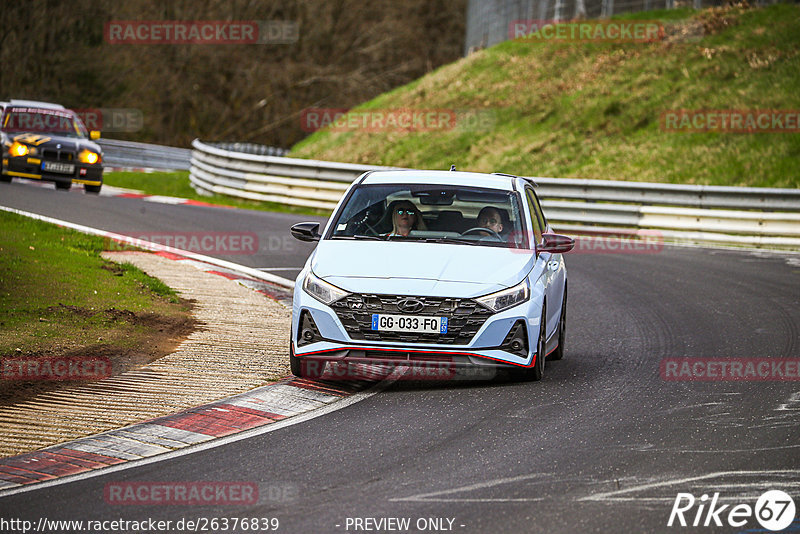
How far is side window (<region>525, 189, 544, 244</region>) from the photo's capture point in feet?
32.5

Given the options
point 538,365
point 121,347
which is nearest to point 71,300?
point 121,347

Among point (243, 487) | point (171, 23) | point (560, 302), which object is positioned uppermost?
point (171, 23)

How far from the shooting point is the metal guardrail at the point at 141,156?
41.9 m

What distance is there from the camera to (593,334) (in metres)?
11.5

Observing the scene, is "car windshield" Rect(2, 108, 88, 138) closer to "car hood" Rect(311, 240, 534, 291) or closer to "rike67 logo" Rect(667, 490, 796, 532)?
"car hood" Rect(311, 240, 534, 291)

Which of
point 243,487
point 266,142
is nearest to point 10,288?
point 243,487

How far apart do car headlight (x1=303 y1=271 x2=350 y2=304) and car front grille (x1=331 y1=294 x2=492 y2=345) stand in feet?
0.23

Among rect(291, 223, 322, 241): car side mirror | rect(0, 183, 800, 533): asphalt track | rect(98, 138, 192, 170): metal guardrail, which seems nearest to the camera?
rect(0, 183, 800, 533): asphalt track

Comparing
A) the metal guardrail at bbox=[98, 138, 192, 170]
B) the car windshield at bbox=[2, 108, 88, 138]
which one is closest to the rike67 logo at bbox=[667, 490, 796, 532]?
the car windshield at bbox=[2, 108, 88, 138]

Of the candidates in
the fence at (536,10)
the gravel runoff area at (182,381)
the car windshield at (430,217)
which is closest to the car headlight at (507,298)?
the car windshield at (430,217)

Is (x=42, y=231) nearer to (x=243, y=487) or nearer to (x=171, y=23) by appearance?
(x=243, y=487)

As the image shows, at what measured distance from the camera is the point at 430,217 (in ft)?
32.4

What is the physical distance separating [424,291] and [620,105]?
26199 mm

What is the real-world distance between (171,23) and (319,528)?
172 feet
